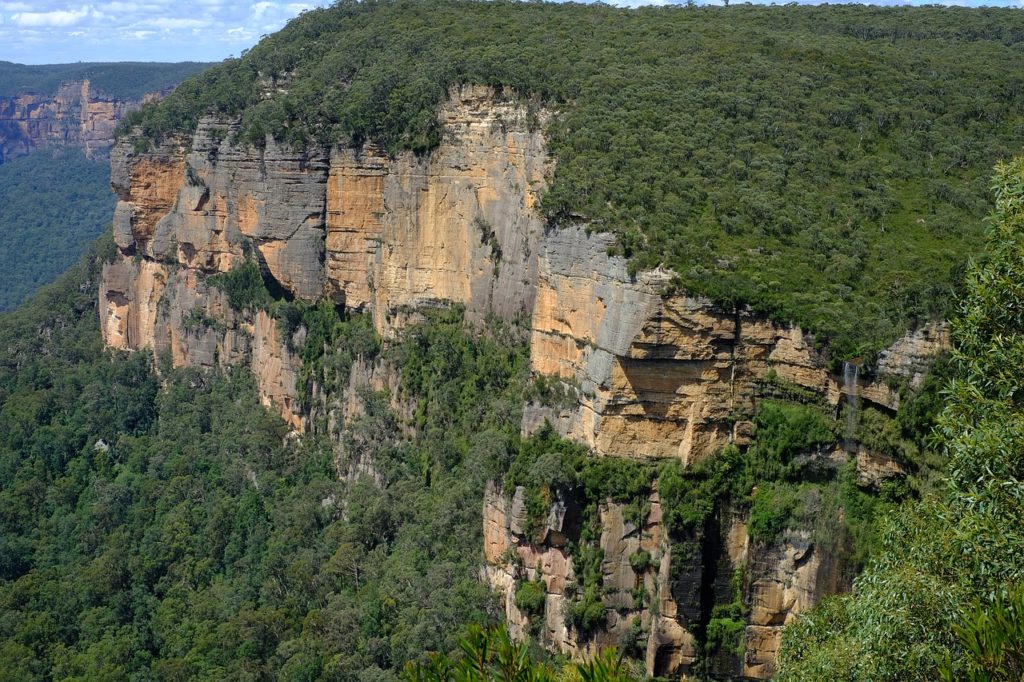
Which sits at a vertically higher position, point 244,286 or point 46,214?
point 244,286

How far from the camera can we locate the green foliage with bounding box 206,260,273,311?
176 feet

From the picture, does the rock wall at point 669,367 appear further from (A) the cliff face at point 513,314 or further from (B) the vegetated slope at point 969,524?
(B) the vegetated slope at point 969,524

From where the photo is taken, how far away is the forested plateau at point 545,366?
25.9 metres

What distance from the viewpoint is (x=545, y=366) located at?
3438 cm

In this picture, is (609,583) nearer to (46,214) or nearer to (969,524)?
(969,524)

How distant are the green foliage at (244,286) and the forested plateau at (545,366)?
0.19 metres

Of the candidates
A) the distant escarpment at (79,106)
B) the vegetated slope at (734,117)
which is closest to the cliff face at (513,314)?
the vegetated slope at (734,117)

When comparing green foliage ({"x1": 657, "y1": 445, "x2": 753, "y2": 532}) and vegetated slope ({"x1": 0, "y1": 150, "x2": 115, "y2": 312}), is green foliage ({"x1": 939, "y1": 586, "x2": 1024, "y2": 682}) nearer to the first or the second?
green foliage ({"x1": 657, "y1": 445, "x2": 753, "y2": 532})

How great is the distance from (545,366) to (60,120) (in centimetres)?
13475

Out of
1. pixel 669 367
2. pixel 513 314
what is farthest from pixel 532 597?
pixel 513 314

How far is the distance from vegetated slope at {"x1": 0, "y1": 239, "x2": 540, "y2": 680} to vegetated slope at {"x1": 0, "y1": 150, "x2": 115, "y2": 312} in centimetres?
6225

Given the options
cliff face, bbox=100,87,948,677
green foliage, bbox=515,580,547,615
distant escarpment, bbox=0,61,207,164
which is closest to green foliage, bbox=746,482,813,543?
cliff face, bbox=100,87,948,677

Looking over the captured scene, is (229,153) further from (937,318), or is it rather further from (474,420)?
(937,318)

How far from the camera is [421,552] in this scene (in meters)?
38.6
